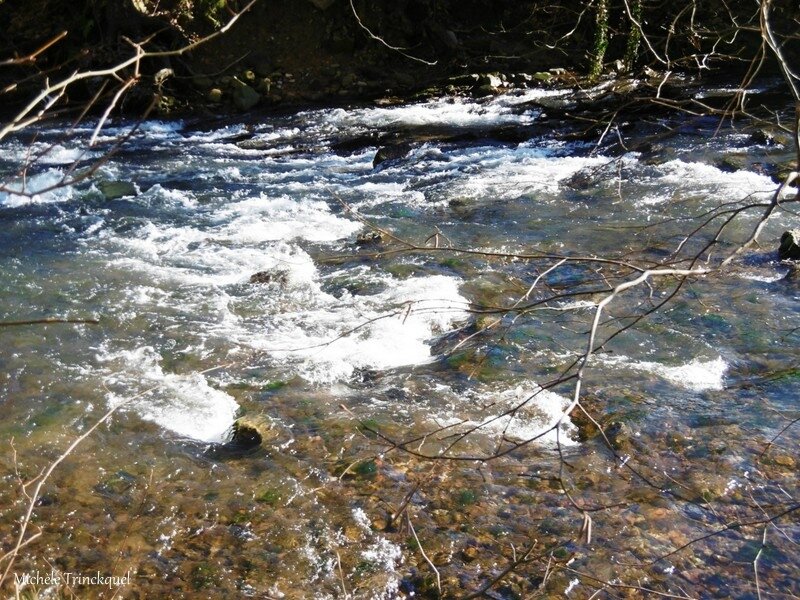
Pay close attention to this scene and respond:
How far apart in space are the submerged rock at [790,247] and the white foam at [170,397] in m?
4.89

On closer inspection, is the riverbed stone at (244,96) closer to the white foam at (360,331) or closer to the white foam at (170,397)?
the white foam at (360,331)

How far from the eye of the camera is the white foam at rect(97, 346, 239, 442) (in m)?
4.80

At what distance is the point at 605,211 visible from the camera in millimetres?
8422

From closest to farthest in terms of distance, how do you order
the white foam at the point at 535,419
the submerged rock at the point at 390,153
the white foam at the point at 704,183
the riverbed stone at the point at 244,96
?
1. the white foam at the point at 535,419
2. the white foam at the point at 704,183
3. the submerged rock at the point at 390,153
4. the riverbed stone at the point at 244,96

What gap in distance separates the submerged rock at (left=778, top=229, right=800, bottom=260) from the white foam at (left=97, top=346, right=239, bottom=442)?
4.89 m

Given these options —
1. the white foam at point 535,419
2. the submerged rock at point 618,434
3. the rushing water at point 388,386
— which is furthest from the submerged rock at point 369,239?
the submerged rock at point 618,434

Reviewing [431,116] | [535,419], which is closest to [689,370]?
[535,419]

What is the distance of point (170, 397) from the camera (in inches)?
200

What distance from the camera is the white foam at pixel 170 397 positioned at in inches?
189

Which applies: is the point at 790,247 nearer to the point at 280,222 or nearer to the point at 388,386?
the point at 388,386

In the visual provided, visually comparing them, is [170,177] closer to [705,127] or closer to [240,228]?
[240,228]

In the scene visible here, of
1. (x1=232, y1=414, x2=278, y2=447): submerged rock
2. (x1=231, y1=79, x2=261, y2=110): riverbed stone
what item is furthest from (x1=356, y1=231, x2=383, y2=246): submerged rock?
(x1=231, y1=79, x2=261, y2=110): riverbed stone

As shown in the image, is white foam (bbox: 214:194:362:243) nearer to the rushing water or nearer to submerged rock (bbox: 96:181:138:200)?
the rushing water

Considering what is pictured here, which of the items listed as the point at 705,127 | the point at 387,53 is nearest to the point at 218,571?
the point at 705,127
